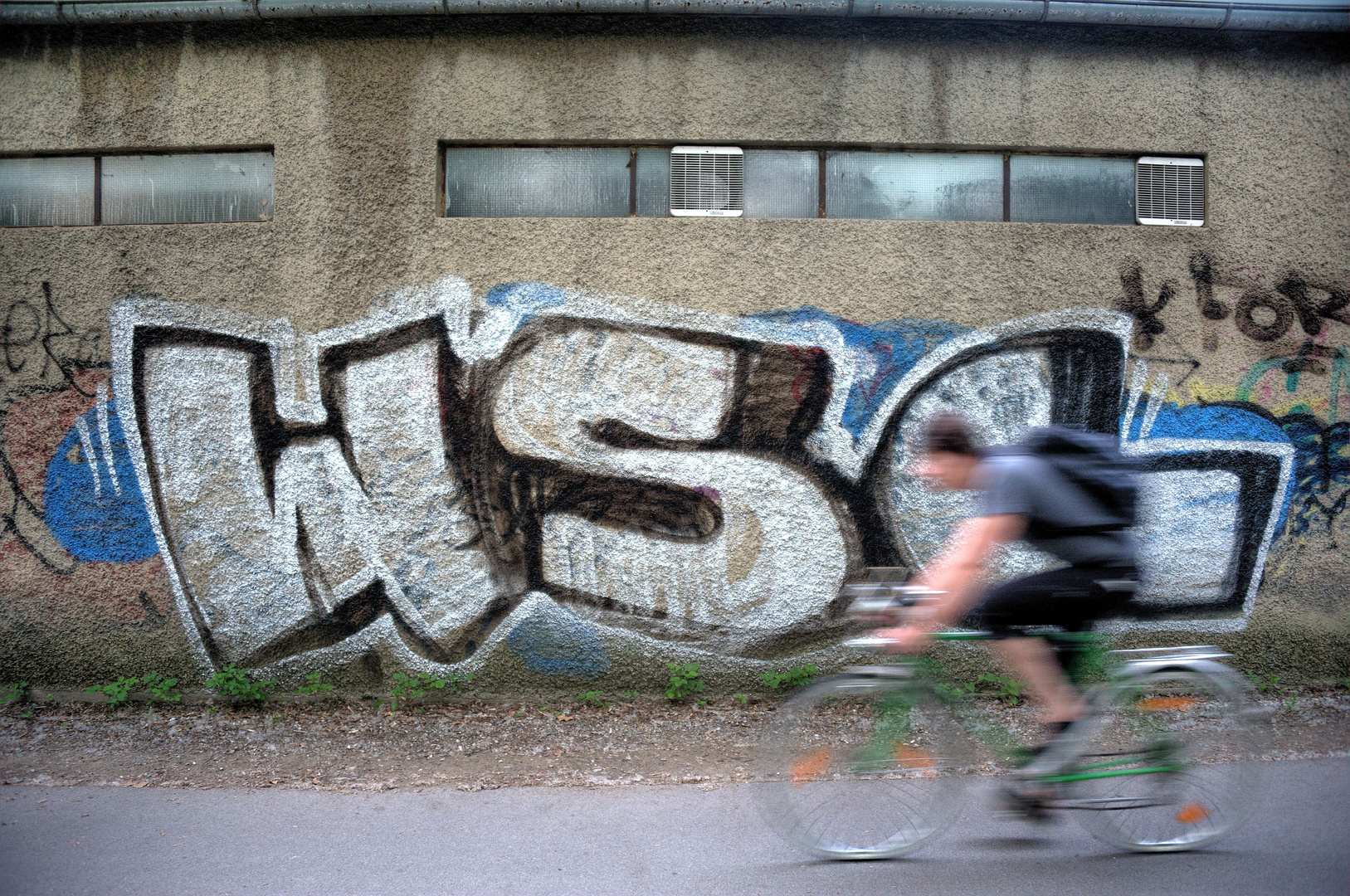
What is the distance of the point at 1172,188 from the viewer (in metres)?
4.73

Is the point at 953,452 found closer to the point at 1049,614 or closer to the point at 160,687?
the point at 1049,614

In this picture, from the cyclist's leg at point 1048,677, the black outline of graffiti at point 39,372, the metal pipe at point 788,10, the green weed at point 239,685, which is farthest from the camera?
the black outline of graffiti at point 39,372

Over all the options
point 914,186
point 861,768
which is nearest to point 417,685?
point 861,768

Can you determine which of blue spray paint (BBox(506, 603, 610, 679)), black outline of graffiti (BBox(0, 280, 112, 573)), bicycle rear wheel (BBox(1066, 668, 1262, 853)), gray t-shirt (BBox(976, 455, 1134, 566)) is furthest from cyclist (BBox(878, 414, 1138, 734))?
black outline of graffiti (BBox(0, 280, 112, 573))

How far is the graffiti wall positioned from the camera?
4539 millimetres

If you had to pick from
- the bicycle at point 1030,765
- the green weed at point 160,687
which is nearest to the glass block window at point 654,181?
the bicycle at point 1030,765

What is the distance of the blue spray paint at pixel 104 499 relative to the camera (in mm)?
4613

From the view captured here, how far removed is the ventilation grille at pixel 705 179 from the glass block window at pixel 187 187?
→ 2.43 meters

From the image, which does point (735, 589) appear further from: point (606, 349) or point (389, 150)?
point (389, 150)

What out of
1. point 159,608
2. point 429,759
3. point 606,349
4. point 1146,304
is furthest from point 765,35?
point 159,608

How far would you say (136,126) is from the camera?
4664 mm

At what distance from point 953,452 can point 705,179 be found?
266 centimetres

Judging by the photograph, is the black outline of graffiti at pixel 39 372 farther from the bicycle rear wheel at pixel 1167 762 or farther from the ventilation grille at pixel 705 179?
the bicycle rear wheel at pixel 1167 762

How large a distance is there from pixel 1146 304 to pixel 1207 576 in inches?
64.8
